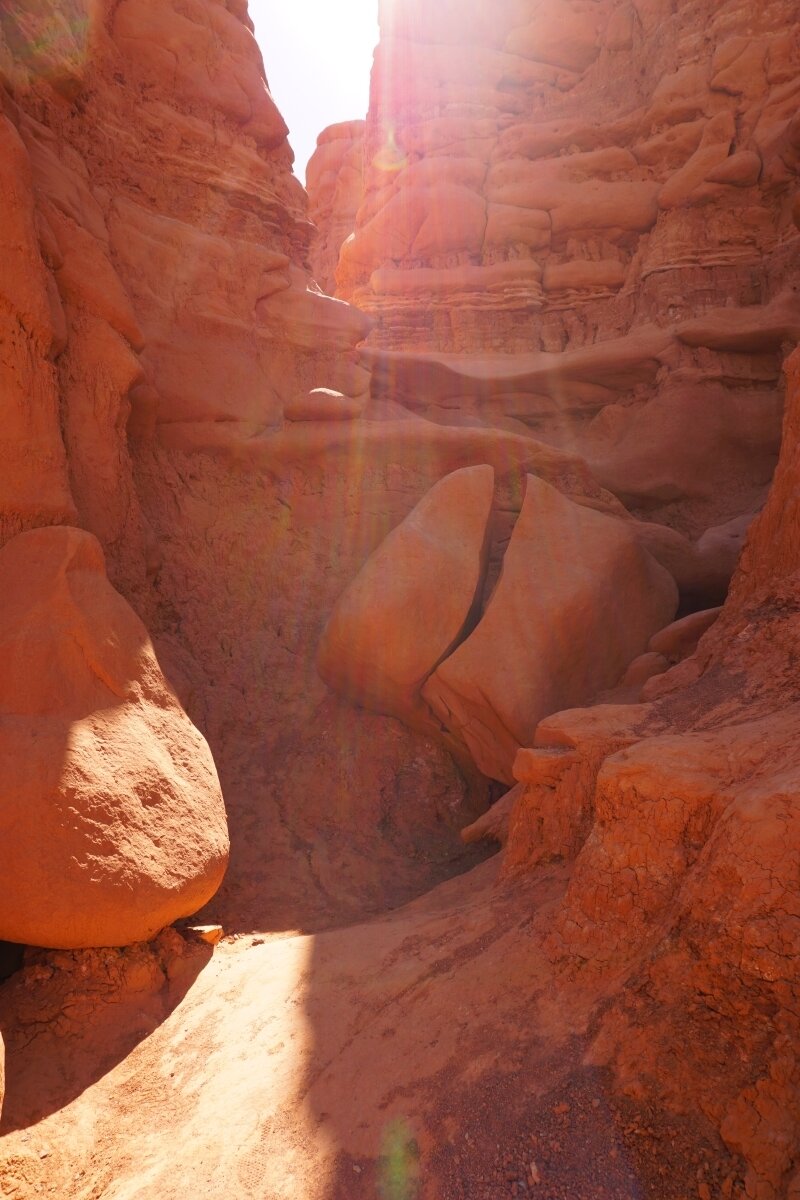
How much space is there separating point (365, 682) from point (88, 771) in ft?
6.71

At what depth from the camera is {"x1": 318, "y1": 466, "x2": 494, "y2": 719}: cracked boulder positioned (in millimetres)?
4566

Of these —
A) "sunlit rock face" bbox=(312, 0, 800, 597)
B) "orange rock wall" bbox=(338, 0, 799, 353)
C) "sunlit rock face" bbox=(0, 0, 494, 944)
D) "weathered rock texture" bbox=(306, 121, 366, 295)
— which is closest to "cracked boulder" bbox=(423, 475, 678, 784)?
"sunlit rock face" bbox=(0, 0, 494, 944)

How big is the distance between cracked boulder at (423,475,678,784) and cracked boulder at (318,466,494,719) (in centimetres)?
18

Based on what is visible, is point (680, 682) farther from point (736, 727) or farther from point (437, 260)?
point (437, 260)

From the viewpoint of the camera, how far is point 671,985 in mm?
1961

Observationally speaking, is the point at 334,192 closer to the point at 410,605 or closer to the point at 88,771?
the point at 410,605

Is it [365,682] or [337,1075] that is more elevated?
[365,682]

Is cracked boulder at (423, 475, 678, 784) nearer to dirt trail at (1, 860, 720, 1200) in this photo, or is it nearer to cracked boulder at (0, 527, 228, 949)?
dirt trail at (1, 860, 720, 1200)

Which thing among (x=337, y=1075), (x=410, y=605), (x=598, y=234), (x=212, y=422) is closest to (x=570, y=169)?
(x=598, y=234)

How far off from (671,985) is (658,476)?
21.5 ft

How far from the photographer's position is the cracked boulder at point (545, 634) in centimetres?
431

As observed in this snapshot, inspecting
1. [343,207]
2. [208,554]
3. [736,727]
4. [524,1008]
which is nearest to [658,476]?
[208,554]

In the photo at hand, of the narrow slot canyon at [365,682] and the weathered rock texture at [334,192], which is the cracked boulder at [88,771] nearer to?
the narrow slot canyon at [365,682]

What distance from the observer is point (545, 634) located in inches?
173
